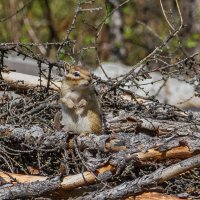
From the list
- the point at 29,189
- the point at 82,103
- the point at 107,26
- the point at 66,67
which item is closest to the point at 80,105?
the point at 82,103

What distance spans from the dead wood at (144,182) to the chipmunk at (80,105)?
2.91 feet

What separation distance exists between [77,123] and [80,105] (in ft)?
0.49

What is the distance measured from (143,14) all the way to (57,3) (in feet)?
6.37

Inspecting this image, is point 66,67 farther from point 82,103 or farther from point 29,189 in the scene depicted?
point 29,189

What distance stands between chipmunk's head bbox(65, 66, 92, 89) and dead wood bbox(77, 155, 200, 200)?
1.04 metres

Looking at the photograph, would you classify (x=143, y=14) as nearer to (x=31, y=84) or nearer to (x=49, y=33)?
(x=49, y=33)

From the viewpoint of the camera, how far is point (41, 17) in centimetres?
1477

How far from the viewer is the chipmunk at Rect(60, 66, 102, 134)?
5.75 metres

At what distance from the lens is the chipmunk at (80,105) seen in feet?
18.9

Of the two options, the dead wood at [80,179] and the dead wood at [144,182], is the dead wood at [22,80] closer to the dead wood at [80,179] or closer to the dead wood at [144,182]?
the dead wood at [80,179]

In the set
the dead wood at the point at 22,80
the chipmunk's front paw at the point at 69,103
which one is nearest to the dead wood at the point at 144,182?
the chipmunk's front paw at the point at 69,103

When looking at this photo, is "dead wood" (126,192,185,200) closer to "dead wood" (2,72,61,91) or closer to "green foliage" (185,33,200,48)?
"dead wood" (2,72,61,91)

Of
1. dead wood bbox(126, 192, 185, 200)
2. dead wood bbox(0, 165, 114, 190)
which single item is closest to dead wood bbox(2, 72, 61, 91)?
dead wood bbox(0, 165, 114, 190)

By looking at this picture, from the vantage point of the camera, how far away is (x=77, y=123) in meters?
5.78
